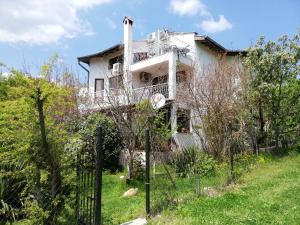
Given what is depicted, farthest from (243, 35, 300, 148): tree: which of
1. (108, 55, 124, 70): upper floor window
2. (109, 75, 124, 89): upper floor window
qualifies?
(108, 55, 124, 70): upper floor window

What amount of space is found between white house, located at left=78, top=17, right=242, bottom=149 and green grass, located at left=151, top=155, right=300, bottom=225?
10257mm

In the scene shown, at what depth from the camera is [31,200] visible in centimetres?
688

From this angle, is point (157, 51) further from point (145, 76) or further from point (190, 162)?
point (190, 162)

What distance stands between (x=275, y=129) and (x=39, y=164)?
13068 mm

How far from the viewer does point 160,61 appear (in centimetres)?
2348

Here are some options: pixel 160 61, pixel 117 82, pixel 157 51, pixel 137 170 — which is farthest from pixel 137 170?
pixel 157 51

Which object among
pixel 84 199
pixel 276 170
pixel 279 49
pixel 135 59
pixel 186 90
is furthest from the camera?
pixel 135 59

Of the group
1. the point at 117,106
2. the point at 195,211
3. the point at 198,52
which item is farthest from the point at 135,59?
the point at 195,211

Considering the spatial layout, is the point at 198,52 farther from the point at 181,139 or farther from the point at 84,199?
the point at 84,199

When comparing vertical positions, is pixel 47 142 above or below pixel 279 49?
below

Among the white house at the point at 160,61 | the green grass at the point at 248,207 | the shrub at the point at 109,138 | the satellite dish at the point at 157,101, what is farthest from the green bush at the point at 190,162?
the white house at the point at 160,61

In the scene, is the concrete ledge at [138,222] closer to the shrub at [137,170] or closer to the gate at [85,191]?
the gate at [85,191]

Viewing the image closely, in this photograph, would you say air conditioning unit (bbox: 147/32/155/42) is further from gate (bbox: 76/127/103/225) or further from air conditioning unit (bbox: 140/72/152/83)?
gate (bbox: 76/127/103/225)

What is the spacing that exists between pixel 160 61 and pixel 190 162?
1167cm
